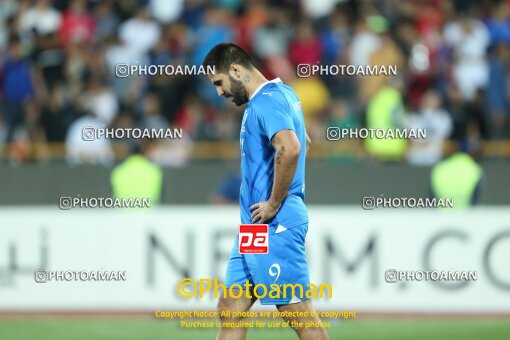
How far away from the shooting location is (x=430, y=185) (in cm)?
1301

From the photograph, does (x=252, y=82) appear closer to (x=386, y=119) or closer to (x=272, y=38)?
(x=386, y=119)

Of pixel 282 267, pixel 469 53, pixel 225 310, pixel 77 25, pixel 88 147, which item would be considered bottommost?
pixel 225 310

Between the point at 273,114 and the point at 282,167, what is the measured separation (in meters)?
0.33

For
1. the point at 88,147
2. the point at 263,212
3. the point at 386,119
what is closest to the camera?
the point at 263,212

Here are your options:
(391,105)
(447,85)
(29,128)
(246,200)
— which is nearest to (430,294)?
(391,105)

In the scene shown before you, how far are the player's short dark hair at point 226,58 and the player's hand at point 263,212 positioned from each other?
87 centimetres

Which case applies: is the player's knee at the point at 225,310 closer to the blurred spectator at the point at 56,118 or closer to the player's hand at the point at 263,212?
the player's hand at the point at 263,212

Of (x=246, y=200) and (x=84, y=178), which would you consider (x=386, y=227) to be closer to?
(x=84, y=178)

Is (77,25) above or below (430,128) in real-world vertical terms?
above

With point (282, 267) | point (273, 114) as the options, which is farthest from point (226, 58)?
point (282, 267)

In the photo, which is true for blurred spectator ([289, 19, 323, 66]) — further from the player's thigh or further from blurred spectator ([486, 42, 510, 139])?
the player's thigh

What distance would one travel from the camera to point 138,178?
12680 mm

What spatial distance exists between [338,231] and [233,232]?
111cm

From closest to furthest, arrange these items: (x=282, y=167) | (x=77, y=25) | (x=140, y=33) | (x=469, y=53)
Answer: (x=282, y=167) → (x=469, y=53) → (x=140, y=33) → (x=77, y=25)
